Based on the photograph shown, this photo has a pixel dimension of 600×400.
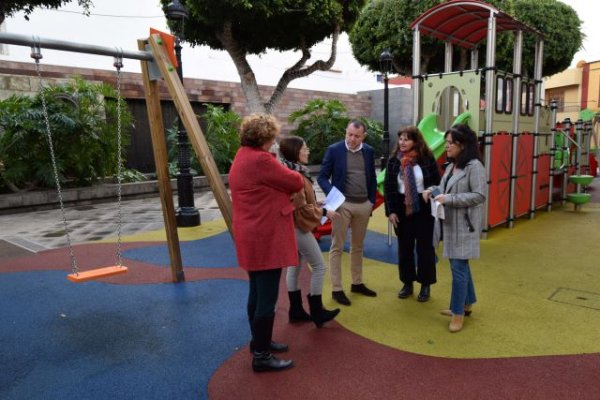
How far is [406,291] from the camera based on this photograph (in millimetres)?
4457

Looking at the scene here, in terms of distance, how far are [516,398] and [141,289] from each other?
11.9ft

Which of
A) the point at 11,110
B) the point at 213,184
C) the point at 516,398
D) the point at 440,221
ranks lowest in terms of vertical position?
the point at 516,398

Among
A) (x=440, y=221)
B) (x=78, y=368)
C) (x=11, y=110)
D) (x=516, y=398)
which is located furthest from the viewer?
(x=11, y=110)

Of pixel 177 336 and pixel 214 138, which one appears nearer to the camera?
pixel 177 336

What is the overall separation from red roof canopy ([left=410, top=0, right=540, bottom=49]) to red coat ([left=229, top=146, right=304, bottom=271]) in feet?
17.1

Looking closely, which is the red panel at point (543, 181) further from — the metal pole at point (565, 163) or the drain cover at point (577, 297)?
the drain cover at point (577, 297)

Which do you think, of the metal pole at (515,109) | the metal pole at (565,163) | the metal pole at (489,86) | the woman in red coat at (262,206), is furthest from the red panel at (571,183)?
the woman in red coat at (262,206)

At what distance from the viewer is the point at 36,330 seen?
3.85 meters

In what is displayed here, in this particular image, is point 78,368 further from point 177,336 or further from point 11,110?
point 11,110

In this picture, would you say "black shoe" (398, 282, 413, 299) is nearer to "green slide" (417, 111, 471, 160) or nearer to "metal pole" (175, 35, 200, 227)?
"green slide" (417, 111, 471, 160)

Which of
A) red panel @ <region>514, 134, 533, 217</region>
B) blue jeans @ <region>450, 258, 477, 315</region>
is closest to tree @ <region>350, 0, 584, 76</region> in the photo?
red panel @ <region>514, 134, 533, 217</region>

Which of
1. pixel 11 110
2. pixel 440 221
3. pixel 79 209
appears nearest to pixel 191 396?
pixel 440 221

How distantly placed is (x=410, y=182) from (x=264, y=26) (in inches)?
361

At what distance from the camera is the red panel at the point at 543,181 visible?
28.5 feet
